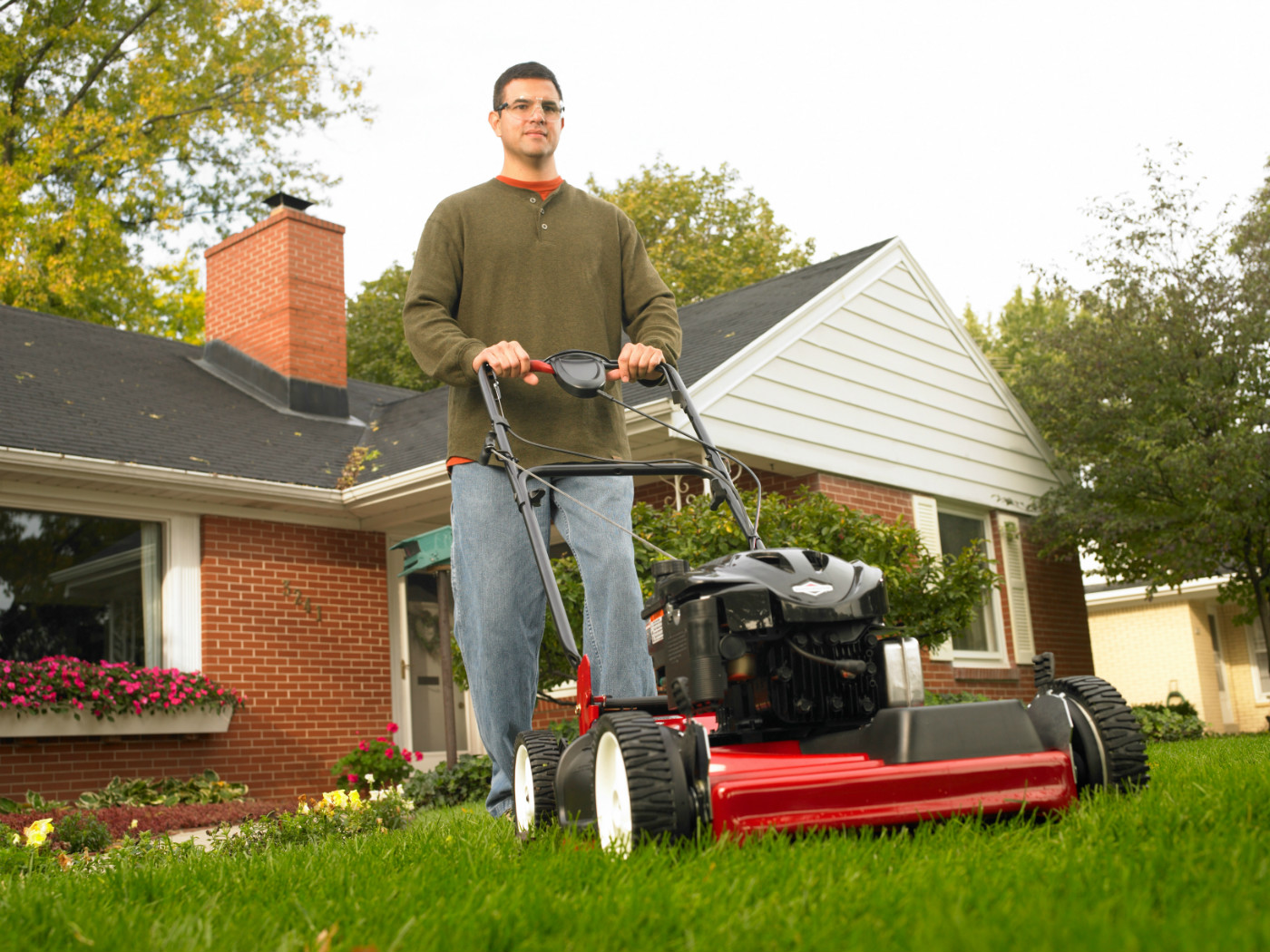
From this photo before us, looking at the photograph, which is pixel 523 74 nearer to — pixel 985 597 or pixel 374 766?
pixel 374 766

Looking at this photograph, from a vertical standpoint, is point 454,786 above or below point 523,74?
below


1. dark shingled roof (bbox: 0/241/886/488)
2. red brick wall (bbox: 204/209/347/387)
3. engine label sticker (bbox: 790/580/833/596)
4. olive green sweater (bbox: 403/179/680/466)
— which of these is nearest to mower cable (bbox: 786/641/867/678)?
engine label sticker (bbox: 790/580/833/596)

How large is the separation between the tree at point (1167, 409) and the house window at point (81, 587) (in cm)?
837

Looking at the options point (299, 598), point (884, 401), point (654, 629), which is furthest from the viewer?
point (884, 401)

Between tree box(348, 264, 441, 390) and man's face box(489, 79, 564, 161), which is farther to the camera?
tree box(348, 264, 441, 390)

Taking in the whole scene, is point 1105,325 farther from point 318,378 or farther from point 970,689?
point 318,378

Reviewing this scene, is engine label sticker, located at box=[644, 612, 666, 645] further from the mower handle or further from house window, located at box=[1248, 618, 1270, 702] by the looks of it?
house window, located at box=[1248, 618, 1270, 702]

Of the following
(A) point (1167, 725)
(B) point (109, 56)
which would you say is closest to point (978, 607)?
(A) point (1167, 725)

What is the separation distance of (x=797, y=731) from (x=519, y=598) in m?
1.07

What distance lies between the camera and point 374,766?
29.4 feet

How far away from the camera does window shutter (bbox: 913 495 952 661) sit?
1110 cm

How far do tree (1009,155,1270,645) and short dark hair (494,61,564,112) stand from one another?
28.6ft

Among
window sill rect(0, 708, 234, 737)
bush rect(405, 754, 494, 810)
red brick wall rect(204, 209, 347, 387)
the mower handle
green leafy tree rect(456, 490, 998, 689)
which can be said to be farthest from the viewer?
red brick wall rect(204, 209, 347, 387)

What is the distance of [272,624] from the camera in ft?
33.0
